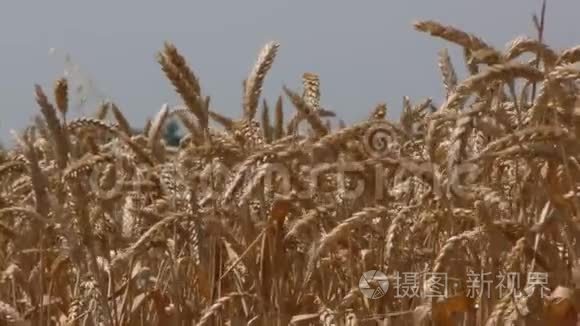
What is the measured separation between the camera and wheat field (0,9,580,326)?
1.92m

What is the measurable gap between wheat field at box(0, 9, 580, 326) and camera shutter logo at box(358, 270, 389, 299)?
0.01m

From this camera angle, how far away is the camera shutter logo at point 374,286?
214 centimetres

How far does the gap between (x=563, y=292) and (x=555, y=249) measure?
0.17 meters

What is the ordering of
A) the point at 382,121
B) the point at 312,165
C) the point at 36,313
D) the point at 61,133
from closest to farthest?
the point at 61,133 < the point at 382,121 < the point at 312,165 < the point at 36,313

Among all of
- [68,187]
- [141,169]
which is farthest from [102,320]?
[141,169]

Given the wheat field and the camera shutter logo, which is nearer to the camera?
the wheat field

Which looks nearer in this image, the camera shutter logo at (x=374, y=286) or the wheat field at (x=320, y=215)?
the wheat field at (x=320, y=215)

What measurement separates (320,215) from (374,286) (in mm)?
189

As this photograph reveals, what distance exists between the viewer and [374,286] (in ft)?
7.09

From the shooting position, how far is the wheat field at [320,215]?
192cm

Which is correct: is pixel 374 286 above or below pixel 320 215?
below

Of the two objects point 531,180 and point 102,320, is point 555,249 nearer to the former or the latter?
point 531,180

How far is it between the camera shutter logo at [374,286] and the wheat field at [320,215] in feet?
0.04

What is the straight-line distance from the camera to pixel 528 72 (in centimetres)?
188
